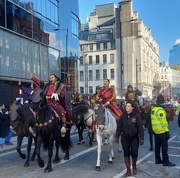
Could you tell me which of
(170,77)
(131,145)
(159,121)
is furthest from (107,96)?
(170,77)

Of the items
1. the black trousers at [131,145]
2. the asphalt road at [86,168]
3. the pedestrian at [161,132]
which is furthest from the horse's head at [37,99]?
the pedestrian at [161,132]

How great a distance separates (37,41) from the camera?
25812 millimetres

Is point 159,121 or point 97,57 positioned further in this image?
point 97,57

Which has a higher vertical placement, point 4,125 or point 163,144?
point 4,125

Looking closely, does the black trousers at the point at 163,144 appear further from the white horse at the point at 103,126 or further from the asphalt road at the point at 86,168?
the white horse at the point at 103,126

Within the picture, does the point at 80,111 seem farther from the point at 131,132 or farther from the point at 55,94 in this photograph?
the point at 131,132

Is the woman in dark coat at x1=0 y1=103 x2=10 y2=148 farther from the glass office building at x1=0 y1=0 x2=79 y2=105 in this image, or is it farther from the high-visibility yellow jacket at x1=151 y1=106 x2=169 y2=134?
the glass office building at x1=0 y1=0 x2=79 y2=105

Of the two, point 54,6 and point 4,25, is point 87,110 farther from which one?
point 54,6

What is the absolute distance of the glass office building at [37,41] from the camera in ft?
70.3

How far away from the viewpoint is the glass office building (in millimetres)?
21438

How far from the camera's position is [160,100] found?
9.30 m

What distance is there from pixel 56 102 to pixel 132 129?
106 inches

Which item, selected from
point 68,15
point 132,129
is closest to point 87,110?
point 132,129

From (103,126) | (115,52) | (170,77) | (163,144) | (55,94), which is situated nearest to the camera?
(103,126)
